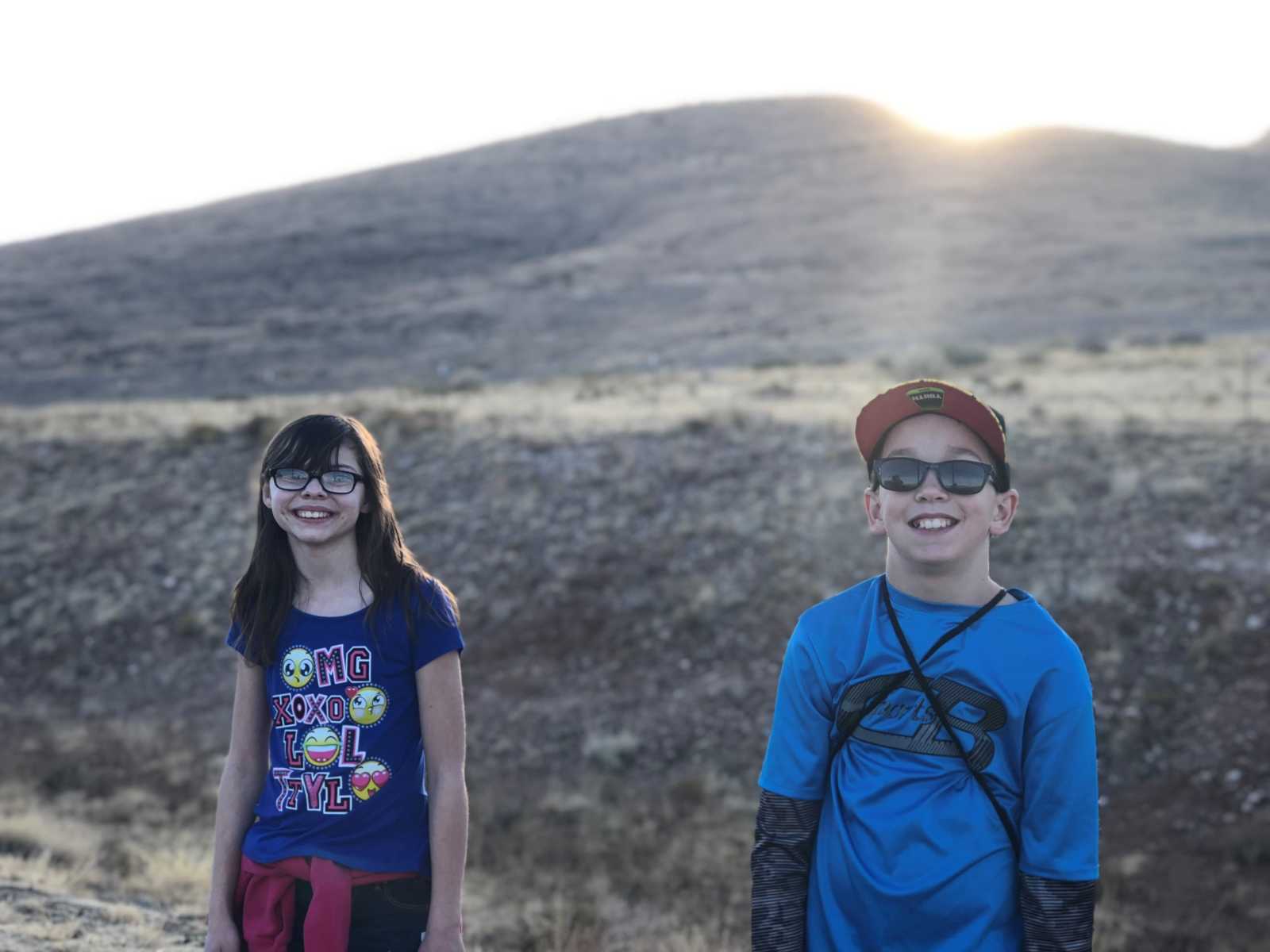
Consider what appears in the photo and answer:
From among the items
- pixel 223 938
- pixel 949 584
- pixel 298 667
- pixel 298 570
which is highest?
pixel 298 570

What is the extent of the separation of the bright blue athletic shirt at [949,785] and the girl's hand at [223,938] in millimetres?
1321

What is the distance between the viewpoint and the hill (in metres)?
36.7

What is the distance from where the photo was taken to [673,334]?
125 feet

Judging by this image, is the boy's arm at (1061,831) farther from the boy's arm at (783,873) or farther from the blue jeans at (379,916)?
the blue jeans at (379,916)

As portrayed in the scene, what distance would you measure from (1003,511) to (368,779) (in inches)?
63.4

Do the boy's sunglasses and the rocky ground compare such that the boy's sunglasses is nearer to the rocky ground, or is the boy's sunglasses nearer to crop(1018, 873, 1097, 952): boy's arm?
crop(1018, 873, 1097, 952): boy's arm

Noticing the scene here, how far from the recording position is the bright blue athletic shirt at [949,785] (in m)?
2.37

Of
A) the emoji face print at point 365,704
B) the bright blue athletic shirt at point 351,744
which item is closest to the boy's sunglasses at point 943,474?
the bright blue athletic shirt at point 351,744

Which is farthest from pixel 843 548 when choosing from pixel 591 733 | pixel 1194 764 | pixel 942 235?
pixel 942 235

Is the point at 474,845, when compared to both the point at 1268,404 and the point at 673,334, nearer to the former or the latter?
the point at 1268,404

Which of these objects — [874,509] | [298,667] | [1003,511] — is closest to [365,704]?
[298,667]

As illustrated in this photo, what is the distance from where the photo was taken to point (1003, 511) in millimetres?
2705

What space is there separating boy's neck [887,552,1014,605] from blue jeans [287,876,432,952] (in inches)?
53.9

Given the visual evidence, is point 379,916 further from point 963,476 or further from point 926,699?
point 963,476
